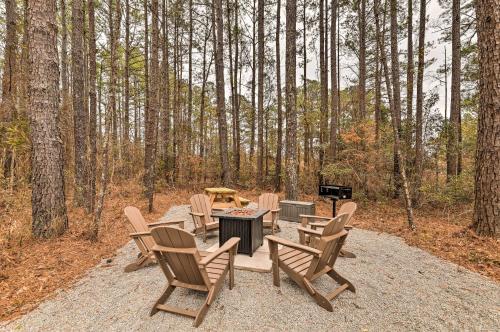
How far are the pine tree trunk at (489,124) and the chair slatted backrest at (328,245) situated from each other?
323 centimetres

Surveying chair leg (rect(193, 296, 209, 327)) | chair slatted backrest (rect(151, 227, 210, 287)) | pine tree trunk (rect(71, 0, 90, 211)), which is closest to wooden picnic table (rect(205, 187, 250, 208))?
pine tree trunk (rect(71, 0, 90, 211))

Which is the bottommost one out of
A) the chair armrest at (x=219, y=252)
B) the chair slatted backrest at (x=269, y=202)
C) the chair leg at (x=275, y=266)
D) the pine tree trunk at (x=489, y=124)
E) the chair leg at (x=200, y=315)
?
the chair leg at (x=200, y=315)

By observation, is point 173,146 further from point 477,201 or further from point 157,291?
point 477,201

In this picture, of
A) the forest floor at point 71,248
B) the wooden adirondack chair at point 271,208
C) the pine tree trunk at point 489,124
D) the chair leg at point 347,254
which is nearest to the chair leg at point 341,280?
the chair leg at point 347,254

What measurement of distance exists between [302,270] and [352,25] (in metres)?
13.0

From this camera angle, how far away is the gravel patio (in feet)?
7.76

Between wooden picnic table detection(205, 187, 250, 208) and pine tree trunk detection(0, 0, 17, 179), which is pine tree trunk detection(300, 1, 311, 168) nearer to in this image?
wooden picnic table detection(205, 187, 250, 208)

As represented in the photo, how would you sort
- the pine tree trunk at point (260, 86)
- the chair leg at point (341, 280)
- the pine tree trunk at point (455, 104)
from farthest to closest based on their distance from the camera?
1. the pine tree trunk at point (260, 86)
2. the pine tree trunk at point (455, 104)
3. the chair leg at point (341, 280)

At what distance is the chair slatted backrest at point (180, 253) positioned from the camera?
242cm

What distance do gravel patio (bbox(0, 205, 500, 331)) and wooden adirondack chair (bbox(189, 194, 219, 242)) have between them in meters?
1.46

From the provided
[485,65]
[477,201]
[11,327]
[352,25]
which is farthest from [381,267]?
[352,25]

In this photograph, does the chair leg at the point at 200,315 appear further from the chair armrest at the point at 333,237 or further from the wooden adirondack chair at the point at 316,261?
the chair armrest at the point at 333,237

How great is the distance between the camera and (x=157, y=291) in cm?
296

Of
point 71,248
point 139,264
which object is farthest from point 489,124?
point 71,248
